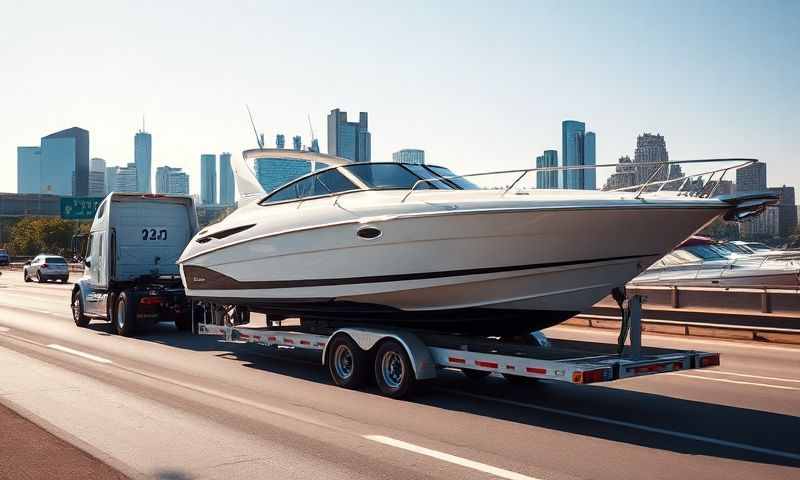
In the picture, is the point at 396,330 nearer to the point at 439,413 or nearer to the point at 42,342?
the point at 439,413

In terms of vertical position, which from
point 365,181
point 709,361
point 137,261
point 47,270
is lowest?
point 709,361

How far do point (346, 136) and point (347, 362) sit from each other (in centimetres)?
1158

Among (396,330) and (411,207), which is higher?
(411,207)

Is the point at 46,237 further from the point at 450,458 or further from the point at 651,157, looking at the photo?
the point at 450,458

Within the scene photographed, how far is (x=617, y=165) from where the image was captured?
8.67 m

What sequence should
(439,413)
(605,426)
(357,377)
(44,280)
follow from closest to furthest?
(605,426)
(439,413)
(357,377)
(44,280)

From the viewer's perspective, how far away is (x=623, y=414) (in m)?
8.41

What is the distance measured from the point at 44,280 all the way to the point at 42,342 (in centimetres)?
3154

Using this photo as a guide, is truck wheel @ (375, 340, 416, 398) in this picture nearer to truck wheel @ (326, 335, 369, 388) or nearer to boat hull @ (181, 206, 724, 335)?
truck wheel @ (326, 335, 369, 388)

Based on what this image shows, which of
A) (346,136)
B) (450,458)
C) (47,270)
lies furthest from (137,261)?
(47,270)

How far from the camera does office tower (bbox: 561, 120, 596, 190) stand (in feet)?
29.9

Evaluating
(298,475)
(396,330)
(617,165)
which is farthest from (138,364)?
(617,165)

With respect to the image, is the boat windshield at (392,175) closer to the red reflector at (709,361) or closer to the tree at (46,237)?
the red reflector at (709,361)

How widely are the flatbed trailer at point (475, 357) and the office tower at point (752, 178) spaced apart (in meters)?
1.62
